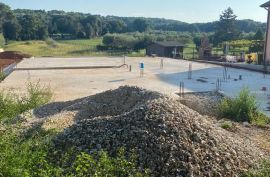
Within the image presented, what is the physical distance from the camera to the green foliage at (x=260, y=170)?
6670 mm

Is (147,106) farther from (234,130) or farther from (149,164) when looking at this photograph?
(234,130)

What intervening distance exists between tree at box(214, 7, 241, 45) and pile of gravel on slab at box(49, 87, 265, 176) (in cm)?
5155

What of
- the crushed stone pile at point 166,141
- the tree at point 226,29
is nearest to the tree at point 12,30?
the tree at point 226,29

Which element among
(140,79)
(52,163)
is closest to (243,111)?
(52,163)

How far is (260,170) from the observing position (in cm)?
688

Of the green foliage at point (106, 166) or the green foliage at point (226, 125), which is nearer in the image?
the green foliage at point (106, 166)

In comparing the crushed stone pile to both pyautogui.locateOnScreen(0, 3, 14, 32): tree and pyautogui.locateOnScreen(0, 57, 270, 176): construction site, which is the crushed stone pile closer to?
pyautogui.locateOnScreen(0, 57, 270, 176): construction site

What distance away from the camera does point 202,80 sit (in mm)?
21766

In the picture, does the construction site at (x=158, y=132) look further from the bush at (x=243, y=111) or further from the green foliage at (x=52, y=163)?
the bush at (x=243, y=111)

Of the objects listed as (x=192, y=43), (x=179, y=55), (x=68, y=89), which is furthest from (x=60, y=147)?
(x=192, y=43)

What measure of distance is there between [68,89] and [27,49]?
33.5m

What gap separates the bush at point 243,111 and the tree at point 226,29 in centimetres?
4662

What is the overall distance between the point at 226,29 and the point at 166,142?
57.6 m

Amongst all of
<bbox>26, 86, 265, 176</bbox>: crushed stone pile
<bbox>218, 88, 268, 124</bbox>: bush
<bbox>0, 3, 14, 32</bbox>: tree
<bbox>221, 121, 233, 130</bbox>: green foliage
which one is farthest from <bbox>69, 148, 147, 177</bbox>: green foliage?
<bbox>0, 3, 14, 32</bbox>: tree
